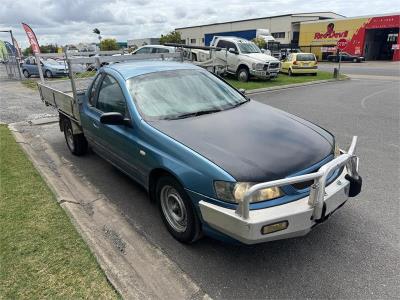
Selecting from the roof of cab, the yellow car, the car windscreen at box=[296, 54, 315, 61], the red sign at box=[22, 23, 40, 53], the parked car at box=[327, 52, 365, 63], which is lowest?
Answer: the parked car at box=[327, 52, 365, 63]

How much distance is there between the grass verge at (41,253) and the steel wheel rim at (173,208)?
0.85 meters

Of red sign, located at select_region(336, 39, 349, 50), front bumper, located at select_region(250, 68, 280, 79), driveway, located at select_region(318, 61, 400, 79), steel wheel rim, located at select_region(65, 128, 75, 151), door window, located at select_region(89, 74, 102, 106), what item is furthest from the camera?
red sign, located at select_region(336, 39, 349, 50)

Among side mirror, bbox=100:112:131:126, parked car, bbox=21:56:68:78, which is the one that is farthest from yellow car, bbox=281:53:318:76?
side mirror, bbox=100:112:131:126

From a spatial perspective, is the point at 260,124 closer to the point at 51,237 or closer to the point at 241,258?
the point at 241,258

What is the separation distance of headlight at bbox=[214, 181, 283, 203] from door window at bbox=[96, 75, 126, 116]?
178 centimetres

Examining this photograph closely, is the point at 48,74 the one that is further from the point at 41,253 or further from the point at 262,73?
the point at 41,253

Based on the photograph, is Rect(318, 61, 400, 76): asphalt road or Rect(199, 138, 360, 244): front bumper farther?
Rect(318, 61, 400, 76): asphalt road

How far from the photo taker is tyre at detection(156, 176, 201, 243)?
10.1 feet

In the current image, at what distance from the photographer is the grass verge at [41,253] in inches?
105

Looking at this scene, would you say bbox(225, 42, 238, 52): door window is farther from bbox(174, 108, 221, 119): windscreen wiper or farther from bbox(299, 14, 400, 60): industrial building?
bbox(299, 14, 400, 60): industrial building


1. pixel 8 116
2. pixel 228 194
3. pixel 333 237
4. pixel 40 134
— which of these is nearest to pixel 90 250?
pixel 228 194

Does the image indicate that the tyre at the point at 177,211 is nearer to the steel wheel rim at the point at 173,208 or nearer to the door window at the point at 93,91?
the steel wheel rim at the point at 173,208

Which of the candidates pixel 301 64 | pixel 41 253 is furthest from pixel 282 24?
pixel 41 253

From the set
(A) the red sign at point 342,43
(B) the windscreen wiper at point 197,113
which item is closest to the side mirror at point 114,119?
(B) the windscreen wiper at point 197,113
